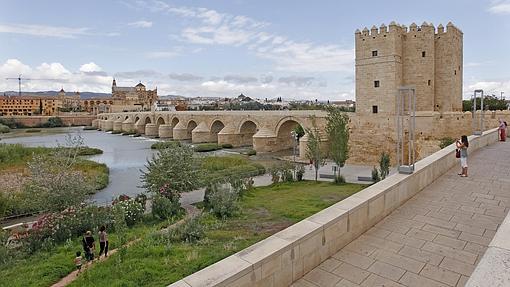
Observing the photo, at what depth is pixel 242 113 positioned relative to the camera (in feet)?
104

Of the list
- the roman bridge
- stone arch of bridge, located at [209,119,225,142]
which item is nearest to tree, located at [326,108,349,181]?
the roman bridge

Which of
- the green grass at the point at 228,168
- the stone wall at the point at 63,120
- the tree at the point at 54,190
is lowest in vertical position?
the green grass at the point at 228,168

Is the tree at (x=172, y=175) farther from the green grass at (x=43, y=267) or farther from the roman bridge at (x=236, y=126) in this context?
the roman bridge at (x=236, y=126)

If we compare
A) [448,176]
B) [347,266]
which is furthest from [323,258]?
[448,176]

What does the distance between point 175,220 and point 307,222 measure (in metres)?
6.78

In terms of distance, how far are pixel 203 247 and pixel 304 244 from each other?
3.98m

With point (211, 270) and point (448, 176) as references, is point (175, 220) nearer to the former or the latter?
point (448, 176)

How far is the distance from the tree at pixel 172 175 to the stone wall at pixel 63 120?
65.1 metres

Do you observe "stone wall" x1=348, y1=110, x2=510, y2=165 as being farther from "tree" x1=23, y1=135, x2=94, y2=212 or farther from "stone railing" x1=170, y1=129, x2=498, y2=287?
"stone railing" x1=170, y1=129, x2=498, y2=287

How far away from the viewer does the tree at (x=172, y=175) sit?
1117 cm

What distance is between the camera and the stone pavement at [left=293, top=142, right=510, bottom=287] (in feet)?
9.39

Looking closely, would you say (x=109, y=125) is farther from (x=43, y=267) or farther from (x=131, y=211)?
(x=43, y=267)

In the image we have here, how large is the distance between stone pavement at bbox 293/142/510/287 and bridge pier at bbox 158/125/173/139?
137 feet

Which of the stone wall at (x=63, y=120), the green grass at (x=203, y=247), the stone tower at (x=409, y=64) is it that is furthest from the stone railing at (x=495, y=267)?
the stone wall at (x=63, y=120)
